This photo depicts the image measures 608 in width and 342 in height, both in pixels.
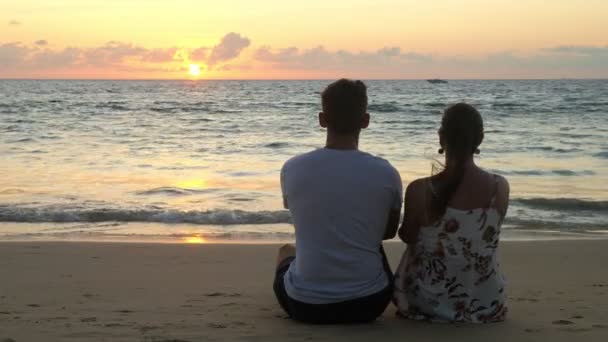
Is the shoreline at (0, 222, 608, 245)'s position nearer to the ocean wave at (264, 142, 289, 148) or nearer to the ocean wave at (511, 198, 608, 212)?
the ocean wave at (511, 198, 608, 212)

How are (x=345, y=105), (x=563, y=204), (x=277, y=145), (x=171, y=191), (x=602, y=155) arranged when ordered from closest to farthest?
1. (x=345, y=105)
2. (x=563, y=204)
3. (x=171, y=191)
4. (x=602, y=155)
5. (x=277, y=145)

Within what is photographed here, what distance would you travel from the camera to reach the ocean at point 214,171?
8344 millimetres

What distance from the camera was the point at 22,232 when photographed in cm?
777

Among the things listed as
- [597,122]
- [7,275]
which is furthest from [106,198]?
[597,122]

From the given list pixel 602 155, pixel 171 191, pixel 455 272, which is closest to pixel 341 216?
pixel 455 272

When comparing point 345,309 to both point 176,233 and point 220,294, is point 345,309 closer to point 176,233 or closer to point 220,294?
point 220,294

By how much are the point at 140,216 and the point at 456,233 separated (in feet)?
19.7

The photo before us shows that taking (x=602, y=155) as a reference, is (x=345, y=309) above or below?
above

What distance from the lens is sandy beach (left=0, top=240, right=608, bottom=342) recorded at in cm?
338

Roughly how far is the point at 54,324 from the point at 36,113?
30601 mm

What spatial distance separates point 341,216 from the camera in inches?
126

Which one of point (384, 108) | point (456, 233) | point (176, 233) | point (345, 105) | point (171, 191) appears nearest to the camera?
point (345, 105)

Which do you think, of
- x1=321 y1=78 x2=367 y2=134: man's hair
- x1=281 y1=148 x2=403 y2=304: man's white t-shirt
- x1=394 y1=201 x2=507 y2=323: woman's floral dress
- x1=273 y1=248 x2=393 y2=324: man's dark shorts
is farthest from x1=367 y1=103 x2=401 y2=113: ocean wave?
x1=321 y1=78 x2=367 y2=134: man's hair

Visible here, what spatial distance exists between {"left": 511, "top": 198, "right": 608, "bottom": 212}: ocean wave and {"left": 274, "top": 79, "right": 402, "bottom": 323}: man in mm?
6925
